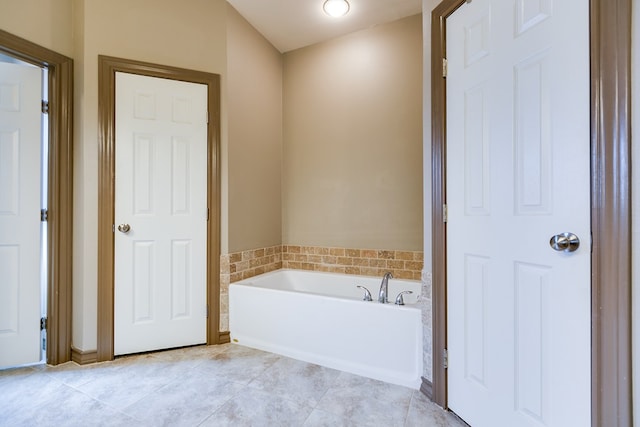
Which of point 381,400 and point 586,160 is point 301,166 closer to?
point 381,400

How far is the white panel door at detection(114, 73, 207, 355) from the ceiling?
84 cm

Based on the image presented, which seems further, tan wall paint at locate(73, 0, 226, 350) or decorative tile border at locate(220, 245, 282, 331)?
decorative tile border at locate(220, 245, 282, 331)

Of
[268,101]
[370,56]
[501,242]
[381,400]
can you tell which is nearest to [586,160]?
[501,242]

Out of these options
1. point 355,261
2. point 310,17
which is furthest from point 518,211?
point 310,17

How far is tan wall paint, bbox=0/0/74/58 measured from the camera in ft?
6.33

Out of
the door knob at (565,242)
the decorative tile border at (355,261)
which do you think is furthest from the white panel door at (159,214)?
the door knob at (565,242)

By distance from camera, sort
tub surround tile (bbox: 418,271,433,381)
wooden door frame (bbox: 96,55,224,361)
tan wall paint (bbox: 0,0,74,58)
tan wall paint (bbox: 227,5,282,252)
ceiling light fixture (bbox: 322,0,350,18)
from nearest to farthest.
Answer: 1. tub surround tile (bbox: 418,271,433,381)
2. tan wall paint (bbox: 0,0,74,58)
3. wooden door frame (bbox: 96,55,224,361)
4. ceiling light fixture (bbox: 322,0,350,18)
5. tan wall paint (bbox: 227,5,282,252)

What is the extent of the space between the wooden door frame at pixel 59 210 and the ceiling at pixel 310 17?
1.42 meters

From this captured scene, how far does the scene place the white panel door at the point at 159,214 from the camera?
2.28 meters

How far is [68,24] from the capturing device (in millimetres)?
2191

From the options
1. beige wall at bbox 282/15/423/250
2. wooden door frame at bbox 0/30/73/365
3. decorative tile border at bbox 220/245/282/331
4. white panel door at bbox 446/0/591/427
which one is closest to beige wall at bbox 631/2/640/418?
white panel door at bbox 446/0/591/427

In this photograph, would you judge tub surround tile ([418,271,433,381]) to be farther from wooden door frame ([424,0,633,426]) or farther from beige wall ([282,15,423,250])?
beige wall ([282,15,423,250])

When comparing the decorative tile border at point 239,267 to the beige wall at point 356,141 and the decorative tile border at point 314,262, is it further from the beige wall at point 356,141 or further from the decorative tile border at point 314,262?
the beige wall at point 356,141

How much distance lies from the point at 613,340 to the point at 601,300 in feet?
0.39
